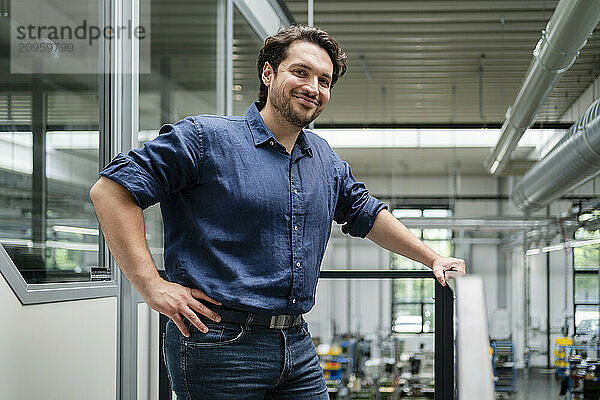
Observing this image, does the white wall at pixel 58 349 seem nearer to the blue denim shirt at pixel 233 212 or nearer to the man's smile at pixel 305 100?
the blue denim shirt at pixel 233 212

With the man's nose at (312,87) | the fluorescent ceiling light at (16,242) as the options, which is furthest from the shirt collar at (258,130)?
the fluorescent ceiling light at (16,242)

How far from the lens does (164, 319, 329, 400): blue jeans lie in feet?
4.57

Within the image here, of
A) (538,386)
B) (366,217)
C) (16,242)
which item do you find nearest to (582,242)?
(538,386)

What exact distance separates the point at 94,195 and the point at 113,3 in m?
1.19

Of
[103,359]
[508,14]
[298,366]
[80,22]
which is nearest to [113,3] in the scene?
[80,22]

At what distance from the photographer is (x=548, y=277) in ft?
53.1

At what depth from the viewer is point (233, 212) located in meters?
1.41

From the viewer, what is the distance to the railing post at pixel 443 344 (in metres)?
1.71

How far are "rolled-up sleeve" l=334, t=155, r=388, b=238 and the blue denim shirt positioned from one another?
22 centimetres

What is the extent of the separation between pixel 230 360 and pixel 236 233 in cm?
23

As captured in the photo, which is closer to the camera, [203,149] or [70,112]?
[203,149]

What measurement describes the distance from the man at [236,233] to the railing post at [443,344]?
343mm

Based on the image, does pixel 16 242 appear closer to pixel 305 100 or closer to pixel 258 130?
pixel 258 130

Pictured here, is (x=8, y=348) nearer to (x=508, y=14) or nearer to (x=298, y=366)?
(x=298, y=366)
